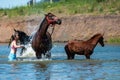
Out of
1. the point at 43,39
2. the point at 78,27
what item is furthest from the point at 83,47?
the point at 78,27

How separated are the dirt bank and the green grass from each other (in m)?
1.28

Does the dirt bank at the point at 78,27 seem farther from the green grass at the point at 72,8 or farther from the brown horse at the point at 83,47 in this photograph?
the brown horse at the point at 83,47

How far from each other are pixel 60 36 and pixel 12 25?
6.14m

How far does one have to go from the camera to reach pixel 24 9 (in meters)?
58.0

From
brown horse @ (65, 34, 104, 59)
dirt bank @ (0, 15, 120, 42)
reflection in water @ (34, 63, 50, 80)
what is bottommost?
dirt bank @ (0, 15, 120, 42)

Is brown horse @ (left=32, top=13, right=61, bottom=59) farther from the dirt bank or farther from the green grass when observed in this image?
the green grass

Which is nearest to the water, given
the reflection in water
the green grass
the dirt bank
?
the reflection in water

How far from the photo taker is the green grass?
5316 cm

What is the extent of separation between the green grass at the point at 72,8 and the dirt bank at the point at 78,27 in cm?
128

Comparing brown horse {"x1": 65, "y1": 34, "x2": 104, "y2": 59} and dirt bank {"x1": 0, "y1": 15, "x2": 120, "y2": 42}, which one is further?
dirt bank {"x1": 0, "y1": 15, "x2": 120, "y2": 42}

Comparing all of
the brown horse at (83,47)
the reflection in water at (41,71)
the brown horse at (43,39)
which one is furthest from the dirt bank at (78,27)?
the reflection in water at (41,71)

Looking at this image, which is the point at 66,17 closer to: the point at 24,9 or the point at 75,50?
the point at 24,9

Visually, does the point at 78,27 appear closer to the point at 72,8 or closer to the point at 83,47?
the point at 72,8

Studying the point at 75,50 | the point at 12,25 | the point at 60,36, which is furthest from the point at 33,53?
the point at 12,25
